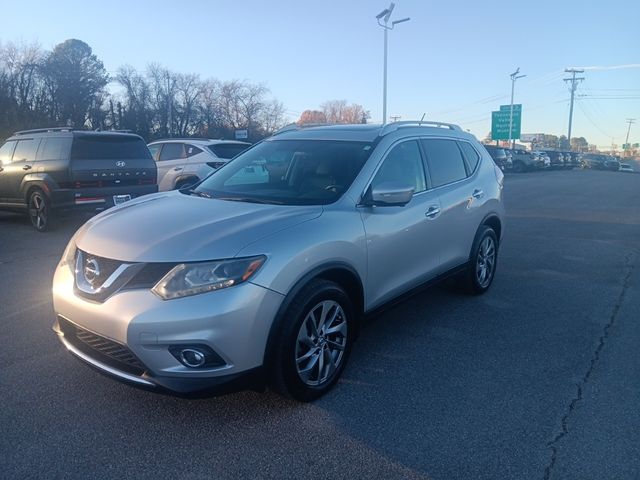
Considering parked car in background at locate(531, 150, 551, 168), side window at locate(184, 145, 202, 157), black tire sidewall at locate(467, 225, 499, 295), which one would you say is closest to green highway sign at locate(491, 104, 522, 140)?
parked car in background at locate(531, 150, 551, 168)

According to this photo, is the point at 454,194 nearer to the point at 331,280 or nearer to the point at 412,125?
the point at 412,125

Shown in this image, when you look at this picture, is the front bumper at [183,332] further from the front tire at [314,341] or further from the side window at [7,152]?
the side window at [7,152]

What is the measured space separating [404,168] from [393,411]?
203 centimetres

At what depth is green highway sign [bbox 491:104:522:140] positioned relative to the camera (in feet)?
162

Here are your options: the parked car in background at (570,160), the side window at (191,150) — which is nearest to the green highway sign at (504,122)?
the parked car in background at (570,160)

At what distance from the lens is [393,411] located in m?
3.24

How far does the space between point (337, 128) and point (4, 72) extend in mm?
50490

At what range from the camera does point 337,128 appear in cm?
469

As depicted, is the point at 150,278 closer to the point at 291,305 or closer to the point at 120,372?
the point at 120,372

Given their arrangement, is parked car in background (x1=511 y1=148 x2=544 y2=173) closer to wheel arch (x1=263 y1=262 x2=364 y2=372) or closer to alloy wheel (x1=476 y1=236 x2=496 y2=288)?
alloy wheel (x1=476 y1=236 x2=496 y2=288)

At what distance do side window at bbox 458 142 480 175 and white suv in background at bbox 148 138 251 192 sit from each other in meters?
6.71

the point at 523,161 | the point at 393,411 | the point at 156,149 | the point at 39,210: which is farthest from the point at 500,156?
the point at 393,411

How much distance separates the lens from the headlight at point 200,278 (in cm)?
275

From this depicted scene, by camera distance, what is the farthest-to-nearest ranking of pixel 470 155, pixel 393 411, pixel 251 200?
pixel 470 155 → pixel 251 200 → pixel 393 411
